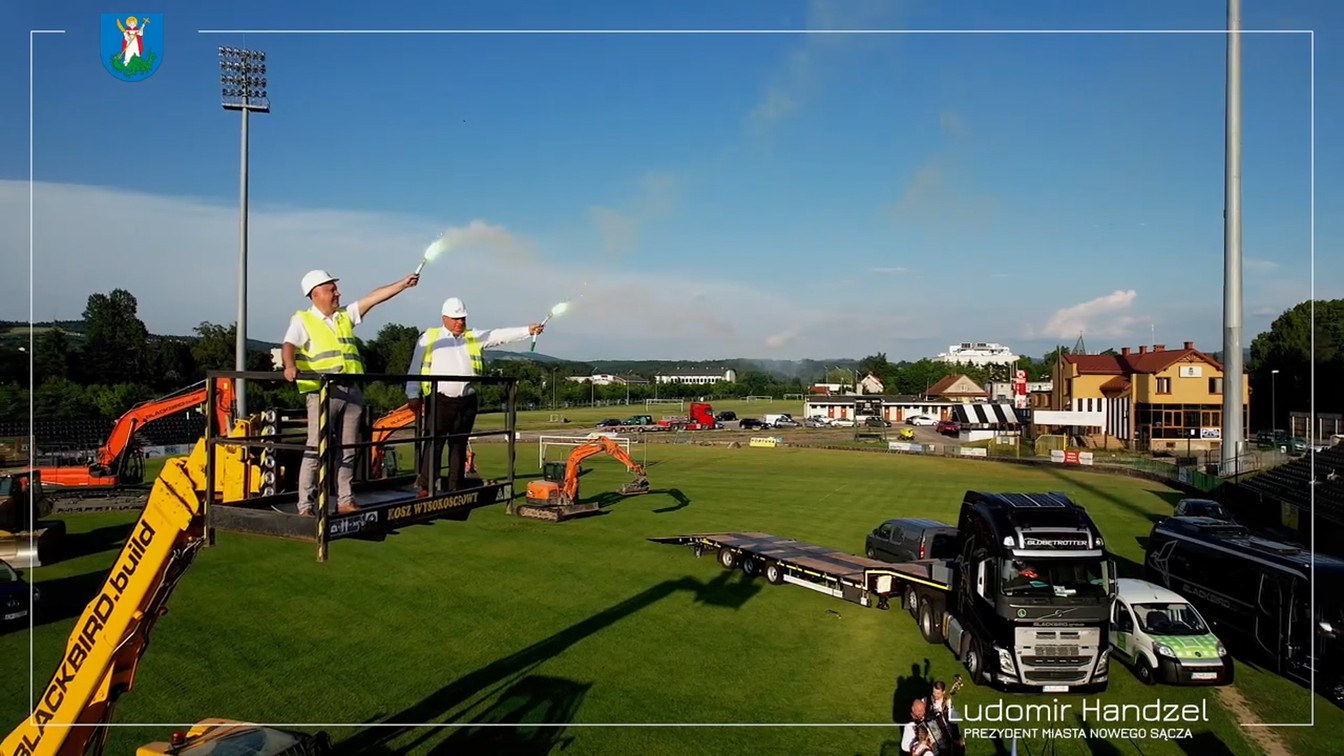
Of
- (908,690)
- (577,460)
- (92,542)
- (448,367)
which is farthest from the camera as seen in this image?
(577,460)

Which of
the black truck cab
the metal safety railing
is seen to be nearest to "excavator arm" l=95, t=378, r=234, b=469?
the metal safety railing

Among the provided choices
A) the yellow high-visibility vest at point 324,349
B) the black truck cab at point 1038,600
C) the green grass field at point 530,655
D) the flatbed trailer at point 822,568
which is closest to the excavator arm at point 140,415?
the green grass field at point 530,655

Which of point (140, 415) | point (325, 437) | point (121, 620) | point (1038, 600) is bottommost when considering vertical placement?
point (1038, 600)

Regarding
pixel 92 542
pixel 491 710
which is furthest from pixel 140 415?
pixel 491 710

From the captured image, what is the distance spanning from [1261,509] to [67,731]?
39768 millimetres

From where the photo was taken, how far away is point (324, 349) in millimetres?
7473

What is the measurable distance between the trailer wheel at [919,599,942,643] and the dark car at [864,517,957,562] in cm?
450

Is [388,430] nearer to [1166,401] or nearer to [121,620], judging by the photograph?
[121,620]

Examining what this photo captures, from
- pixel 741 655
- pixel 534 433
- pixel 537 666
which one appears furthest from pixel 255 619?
pixel 534 433

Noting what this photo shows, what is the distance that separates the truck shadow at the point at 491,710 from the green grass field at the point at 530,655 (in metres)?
0.04

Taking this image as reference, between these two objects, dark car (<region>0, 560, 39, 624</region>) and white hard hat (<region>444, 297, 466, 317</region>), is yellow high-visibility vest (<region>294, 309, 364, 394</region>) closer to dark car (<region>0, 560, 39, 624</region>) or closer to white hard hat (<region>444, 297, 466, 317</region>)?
white hard hat (<region>444, 297, 466, 317</region>)

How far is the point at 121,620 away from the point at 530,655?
1003 cm

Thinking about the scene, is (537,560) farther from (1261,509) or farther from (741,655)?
(1261,509)

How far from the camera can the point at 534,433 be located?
8050cm
